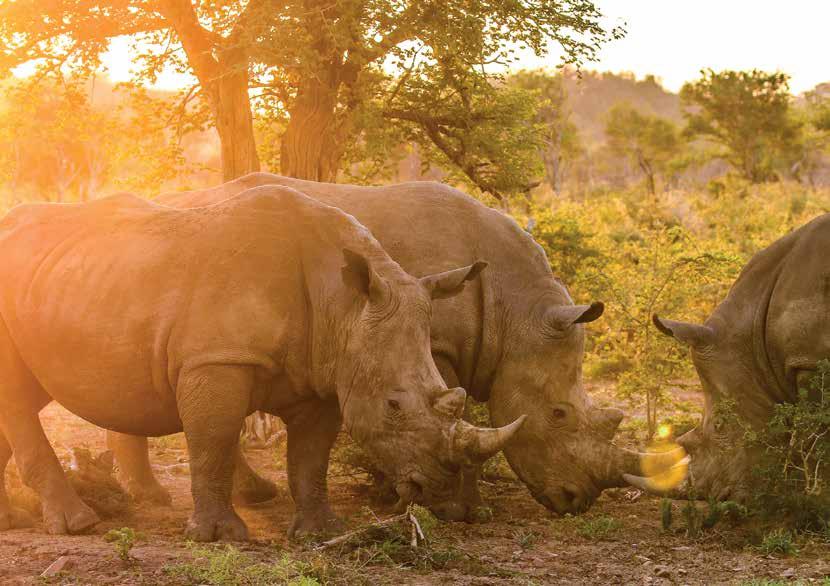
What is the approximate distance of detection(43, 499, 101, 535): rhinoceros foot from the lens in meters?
7.40

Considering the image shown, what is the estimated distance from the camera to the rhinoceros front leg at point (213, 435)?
677 centimetres

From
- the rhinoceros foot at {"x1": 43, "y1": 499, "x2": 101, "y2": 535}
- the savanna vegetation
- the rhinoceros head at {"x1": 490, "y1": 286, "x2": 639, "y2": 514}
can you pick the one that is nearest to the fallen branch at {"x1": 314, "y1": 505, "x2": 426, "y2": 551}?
the savanna vegetation

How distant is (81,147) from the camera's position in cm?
4262

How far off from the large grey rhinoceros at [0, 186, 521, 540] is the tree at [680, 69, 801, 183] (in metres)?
42.0

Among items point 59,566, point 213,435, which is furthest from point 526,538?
point 59,566

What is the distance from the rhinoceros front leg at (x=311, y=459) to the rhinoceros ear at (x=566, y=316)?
173 cm

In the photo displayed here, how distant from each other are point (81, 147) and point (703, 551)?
39.3 metres

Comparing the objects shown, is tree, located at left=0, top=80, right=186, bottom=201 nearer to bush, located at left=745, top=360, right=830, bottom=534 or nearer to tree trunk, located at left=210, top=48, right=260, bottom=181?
tree trunk, located at left=210, top=48, right=260, bottom=181

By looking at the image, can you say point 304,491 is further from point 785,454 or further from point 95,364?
point 785,454

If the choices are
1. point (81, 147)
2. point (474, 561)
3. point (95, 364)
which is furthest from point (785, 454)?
point (81, 147)

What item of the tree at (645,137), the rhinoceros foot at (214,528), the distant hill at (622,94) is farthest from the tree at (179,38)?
the distant hill at (622,94)

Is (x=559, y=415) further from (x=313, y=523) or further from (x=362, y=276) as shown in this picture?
(x=362, y=276)

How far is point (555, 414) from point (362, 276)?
211 centimetres

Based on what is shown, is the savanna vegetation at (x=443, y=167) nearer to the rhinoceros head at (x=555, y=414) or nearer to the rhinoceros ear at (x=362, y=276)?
the rhinoceros head at (x=555, y=414)
